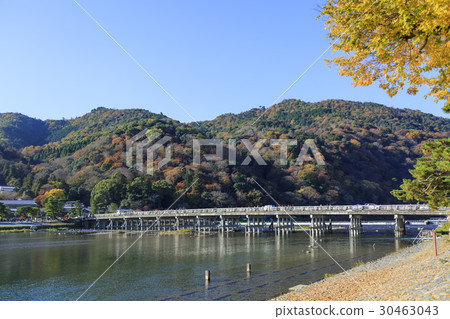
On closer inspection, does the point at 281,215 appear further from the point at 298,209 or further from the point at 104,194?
the point at 104,194

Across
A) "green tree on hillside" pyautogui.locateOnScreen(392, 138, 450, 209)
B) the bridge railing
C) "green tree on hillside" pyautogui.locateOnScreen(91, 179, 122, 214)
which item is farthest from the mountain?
"green tree on hillside" pyautogui.locateOnScreen(392, 138, 450, 209)

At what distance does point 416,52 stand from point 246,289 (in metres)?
12.1

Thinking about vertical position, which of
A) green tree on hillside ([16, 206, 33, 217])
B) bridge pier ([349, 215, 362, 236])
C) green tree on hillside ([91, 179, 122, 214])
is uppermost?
green tree on hillside ([91, 179, 122, 214])

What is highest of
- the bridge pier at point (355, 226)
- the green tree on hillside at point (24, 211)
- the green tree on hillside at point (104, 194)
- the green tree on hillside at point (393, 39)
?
the green tree on hillside at point (393, 39)

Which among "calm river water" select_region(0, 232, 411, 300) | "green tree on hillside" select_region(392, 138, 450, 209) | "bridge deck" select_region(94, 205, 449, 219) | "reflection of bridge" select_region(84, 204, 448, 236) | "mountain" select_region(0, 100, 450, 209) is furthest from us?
"mountain" select_region(0, 100, 450, 209)

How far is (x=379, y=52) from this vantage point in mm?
6512

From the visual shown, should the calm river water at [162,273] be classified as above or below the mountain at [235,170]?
below

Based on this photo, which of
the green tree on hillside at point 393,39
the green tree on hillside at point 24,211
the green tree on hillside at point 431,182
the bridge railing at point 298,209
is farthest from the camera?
the green tree on hillside at point 24,211

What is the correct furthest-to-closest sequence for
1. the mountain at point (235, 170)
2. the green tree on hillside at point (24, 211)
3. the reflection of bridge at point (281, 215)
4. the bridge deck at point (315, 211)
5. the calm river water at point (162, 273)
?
1. the mountain at point (235, 170)
2. the green tree on hillside at point (24, 211)
3. the reflection of bridge at point (281, 215)
4. the bridge deck at point (315, 211)
5. the calm river water at point (162, 273)

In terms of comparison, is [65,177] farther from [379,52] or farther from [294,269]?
[379,52]

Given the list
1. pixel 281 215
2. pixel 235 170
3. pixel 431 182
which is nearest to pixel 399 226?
pixel 281 215

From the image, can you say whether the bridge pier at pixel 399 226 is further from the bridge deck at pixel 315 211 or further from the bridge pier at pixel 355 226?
the bridge pier at pixel 355 226

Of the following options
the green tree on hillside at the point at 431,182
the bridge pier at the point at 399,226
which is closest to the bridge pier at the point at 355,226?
the bridge pier at the point at 399,226

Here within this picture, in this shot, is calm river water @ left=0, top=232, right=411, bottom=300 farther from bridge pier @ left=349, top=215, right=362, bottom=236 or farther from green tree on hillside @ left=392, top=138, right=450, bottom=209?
bridge pier @ left=349, top=215, right=362, bottom=236
